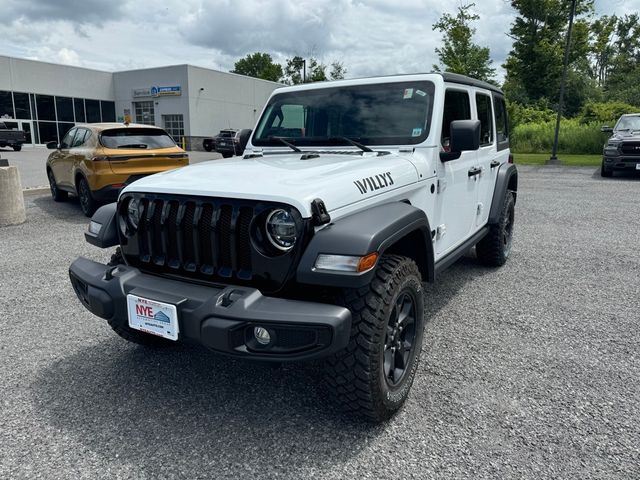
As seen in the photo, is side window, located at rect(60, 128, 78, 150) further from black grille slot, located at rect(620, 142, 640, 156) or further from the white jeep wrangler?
black grille slot, located at rect(620, 142, 640, 156)

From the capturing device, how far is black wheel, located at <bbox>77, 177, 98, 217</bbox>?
8.30 metres

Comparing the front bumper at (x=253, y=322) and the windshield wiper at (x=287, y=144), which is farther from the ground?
the windshield wiper at (x=287, y=144)

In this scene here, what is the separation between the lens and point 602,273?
5.33 m

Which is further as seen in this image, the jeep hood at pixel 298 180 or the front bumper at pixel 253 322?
the jeep hood at pixel 298 180

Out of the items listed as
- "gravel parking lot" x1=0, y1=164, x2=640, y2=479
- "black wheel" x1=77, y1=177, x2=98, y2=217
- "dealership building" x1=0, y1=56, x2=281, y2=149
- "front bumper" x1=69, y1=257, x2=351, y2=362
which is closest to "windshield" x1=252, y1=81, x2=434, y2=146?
"gravel parking lot" x1=0, y1=164, x2=640, y2=479

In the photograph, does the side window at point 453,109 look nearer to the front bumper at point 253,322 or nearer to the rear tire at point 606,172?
the front bumper at point 253,322

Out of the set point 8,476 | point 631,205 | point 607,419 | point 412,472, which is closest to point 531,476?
point 412,472

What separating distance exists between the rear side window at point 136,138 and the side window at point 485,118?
19.4 ft

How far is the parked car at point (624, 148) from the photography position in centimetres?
1370

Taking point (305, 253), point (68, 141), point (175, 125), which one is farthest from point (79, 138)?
point (175, 125)

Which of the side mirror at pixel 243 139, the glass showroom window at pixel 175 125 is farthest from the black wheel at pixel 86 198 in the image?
the glass showroom window at pixel 175 125

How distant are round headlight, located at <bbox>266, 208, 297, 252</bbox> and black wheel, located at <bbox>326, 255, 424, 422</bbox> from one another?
0.37 meters

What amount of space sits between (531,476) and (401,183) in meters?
1.68

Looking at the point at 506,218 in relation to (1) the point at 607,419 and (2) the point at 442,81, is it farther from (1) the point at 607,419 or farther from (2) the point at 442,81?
(1) the point at 607,419
